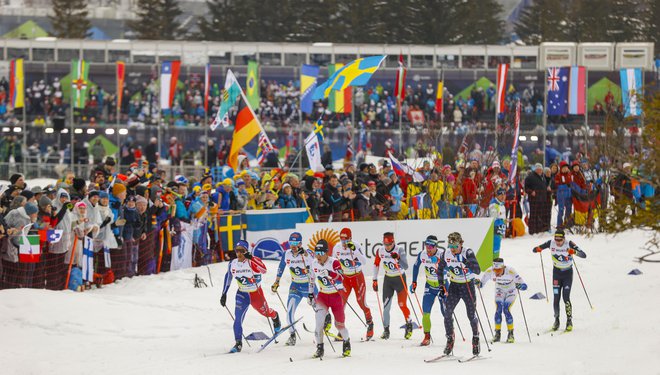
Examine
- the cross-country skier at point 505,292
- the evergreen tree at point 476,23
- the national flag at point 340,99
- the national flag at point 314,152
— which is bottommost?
the cross-country skier at point 505,292

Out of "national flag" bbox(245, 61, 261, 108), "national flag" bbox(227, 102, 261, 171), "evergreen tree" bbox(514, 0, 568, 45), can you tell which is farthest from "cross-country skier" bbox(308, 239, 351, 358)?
"evergreen tree" bbox(514, 0, 568, 45)


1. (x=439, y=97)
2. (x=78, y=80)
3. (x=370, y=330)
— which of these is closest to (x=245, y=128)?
(x=370, y=330)

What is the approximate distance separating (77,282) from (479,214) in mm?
10496

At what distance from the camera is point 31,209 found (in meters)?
19.7

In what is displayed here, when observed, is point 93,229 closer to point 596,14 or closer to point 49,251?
point 49,251

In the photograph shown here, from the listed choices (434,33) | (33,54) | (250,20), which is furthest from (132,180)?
(250,20)

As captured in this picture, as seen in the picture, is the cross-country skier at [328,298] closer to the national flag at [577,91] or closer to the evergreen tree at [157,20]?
the national flag at [577,91]

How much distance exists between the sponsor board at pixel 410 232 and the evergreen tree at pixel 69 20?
66711 mm

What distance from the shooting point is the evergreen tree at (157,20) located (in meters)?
89.4

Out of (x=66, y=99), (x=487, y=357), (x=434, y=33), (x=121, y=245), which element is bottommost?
(x=487, y=357)

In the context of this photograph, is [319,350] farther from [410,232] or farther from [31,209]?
[410,232]

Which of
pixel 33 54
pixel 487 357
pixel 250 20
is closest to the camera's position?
pixel 487 357

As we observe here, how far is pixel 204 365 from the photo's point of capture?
16.9m

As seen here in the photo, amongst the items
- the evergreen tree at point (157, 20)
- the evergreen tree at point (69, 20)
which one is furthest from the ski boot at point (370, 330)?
the evergreen tree at point (69, 20)
